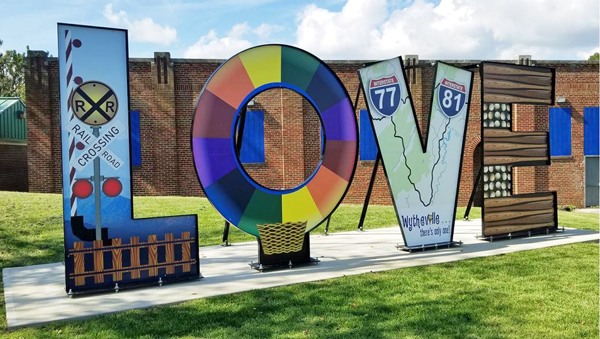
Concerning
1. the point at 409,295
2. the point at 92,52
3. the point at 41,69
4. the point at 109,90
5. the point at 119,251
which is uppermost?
the point at 41,69

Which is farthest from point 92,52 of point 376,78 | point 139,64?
point 139,64

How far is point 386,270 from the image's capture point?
271 inches

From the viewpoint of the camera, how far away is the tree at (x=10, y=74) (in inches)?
1773

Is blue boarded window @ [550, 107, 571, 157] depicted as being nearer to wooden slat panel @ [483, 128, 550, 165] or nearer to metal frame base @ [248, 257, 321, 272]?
wooden slat panel @ [483, 128, 550, 165]

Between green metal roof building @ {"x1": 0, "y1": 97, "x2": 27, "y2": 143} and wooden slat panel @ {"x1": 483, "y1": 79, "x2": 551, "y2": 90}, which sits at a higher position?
green metal roof building @ {"x1": 0, "y1": 97, "x2": 27, "y2": 143}

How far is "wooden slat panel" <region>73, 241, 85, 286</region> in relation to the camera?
5.75 m

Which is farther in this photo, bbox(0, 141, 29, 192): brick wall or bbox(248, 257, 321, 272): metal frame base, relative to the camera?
bbox(0, 141, 29, 192): brick wall

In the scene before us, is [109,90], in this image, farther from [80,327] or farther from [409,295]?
[409,295]

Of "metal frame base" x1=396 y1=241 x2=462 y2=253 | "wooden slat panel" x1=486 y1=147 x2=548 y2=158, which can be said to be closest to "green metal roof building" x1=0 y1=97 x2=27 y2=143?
"metal frame base" x1=396 y1=241 x2=462 y2=253

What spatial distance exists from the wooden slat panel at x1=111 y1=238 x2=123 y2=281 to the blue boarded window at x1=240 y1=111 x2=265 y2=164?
13.0 metres

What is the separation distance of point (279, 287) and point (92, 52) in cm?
337

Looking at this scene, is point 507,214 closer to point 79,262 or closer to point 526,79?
point 526,79

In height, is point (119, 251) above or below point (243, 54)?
below

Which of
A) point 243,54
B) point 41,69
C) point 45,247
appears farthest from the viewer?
point 41,69
